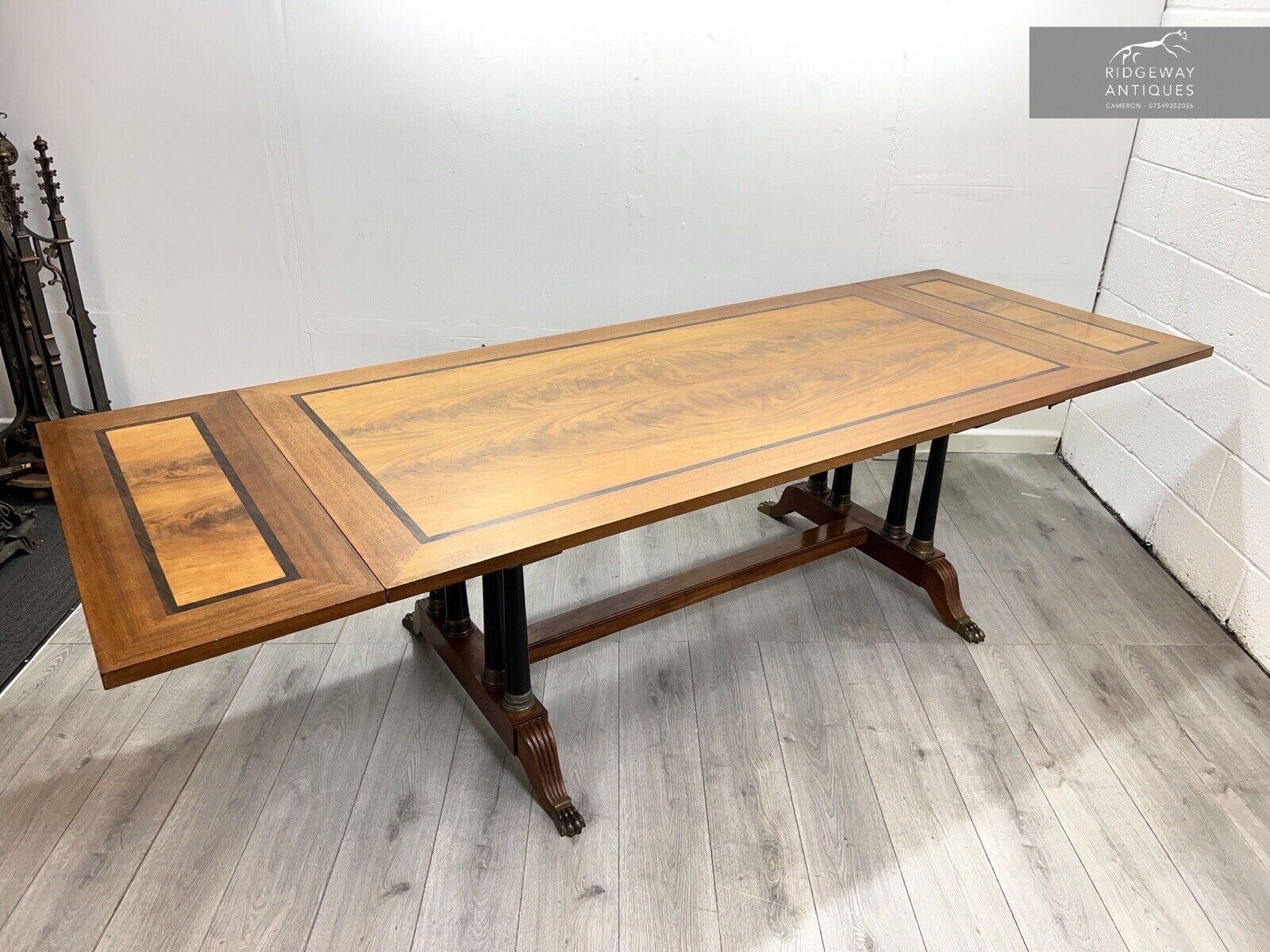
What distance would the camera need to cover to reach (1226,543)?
2471 mm

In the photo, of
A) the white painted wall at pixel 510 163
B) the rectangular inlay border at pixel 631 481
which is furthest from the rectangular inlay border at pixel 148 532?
the white painted wall at pixel 510 163

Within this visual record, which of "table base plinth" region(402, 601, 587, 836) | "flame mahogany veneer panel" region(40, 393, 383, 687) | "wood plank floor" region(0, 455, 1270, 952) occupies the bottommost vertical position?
"wood plank floor" region(0, 455, 1270, 952)

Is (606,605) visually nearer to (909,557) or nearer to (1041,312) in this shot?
(909,557)

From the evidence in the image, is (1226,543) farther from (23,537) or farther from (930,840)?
(23,537)

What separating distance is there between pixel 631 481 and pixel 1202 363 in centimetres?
187

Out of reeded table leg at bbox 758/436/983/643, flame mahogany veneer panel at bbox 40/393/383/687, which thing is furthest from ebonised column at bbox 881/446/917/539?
flame mahogany veneer panel at bbox 40/393/383/687

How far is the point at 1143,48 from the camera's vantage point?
2756mm

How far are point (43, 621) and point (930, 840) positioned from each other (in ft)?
6.98

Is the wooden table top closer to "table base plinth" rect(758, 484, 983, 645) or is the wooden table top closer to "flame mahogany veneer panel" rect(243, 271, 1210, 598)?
"flame mahogany veneer panel" rect(243, 271, 1210, 598)

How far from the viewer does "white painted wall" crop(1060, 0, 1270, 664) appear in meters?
2.37

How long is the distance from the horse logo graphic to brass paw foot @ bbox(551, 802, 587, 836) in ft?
8.47

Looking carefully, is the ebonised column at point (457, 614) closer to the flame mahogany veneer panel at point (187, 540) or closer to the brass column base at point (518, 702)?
the brass column base at point (518, 702)

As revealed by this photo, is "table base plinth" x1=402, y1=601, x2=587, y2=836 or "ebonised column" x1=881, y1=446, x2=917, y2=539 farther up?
"ebonised column" x1=881, y1=446, x2=917, y2=539

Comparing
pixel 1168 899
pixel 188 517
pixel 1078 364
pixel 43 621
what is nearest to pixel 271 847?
pixel 188 517
